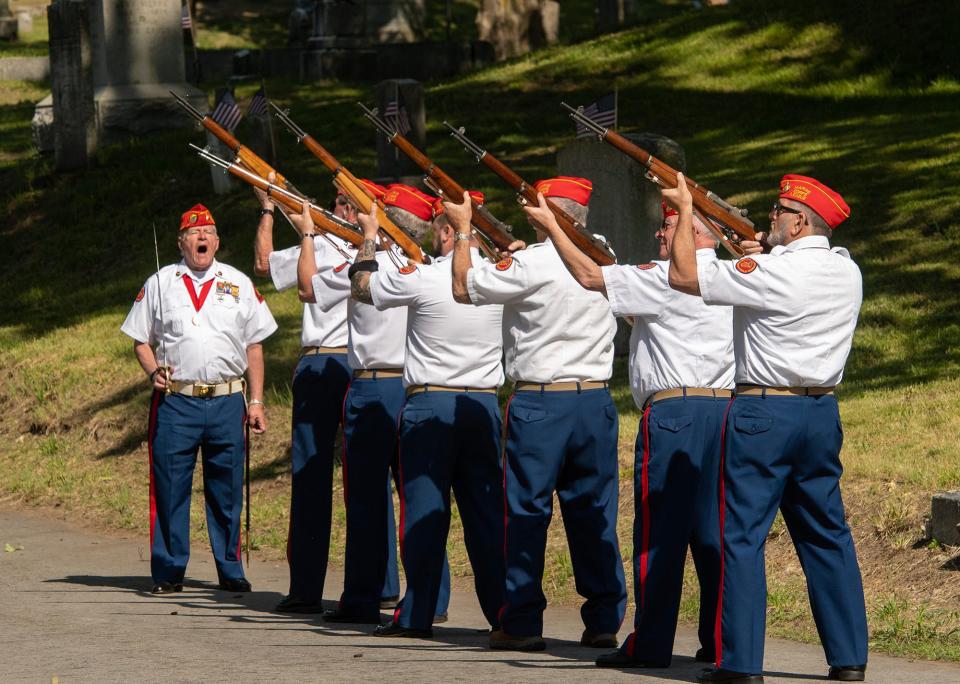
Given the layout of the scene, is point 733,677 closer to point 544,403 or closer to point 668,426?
point 668,426

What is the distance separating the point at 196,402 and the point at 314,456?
971mm

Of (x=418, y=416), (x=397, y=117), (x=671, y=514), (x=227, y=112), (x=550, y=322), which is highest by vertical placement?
(x=227, y=112)

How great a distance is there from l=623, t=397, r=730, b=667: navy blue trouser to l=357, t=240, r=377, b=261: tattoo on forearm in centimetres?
156

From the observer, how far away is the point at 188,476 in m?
9.53

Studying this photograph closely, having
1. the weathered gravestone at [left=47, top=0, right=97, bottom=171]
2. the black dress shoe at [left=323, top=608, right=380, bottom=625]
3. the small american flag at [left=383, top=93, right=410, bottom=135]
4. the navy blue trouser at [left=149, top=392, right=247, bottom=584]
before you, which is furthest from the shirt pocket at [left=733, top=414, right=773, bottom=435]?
the weathered gravestone at [left=47, top=0, right=97, bottom=171]

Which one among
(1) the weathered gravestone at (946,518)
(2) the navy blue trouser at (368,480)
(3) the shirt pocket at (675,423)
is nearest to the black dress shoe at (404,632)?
(2) the navy blue trouser at (368,480)

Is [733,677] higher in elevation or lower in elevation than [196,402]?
lower

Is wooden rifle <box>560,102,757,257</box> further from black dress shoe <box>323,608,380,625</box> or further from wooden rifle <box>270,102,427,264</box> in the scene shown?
black dress shoe <box>323,608,380,625</box>

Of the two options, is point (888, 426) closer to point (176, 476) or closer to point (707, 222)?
point (707, 222)

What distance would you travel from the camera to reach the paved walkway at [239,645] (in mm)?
6777

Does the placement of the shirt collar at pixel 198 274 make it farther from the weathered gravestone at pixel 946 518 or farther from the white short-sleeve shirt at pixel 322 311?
the weathered gravestone at pixel 946 518

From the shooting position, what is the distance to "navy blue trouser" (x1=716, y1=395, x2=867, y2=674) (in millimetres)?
6465

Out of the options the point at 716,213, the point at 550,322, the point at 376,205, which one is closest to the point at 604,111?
the point at 376,205

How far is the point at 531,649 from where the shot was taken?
24.3ft
